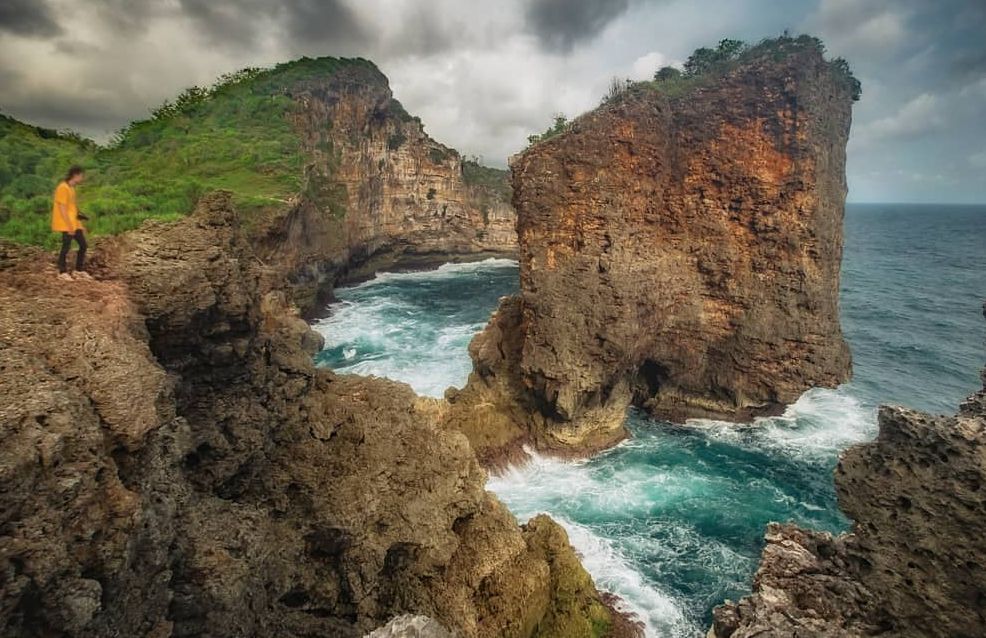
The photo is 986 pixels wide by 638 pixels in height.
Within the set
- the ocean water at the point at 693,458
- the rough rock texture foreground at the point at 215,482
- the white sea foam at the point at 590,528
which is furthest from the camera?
the ocean water at the point at 693,458

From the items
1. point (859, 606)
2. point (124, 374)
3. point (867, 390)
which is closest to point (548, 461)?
point (859, 606)

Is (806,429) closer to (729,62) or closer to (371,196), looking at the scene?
(729,62)

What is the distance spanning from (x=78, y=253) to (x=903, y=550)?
1136 cm

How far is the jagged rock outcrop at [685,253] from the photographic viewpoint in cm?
2166

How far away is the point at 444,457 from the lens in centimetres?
968

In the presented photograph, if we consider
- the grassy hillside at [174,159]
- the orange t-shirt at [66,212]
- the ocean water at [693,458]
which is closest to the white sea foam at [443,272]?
the ocean water at [693,458]

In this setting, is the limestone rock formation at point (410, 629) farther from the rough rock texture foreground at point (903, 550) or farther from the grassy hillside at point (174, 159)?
the grassy hillside at point (174, 159)

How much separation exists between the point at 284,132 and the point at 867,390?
46037 millimetres

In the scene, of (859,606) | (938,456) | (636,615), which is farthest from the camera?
(636,615)

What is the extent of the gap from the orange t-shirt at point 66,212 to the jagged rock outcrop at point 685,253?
616 inches

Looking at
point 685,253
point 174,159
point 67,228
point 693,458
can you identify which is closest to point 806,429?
point 693,458

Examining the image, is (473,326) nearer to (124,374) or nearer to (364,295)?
(364,295)

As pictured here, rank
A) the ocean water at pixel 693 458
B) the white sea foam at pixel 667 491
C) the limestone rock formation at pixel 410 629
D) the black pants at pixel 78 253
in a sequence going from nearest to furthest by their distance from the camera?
the limestone rock formation at pixel 410 629 < the black pants at pixel 78 253 < the white sea foam at pixel 667 491 < the ocean water at pixel 693 458

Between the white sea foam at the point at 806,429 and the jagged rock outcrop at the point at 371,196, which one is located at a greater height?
the jagged rock outcrop at the point at 371,196
